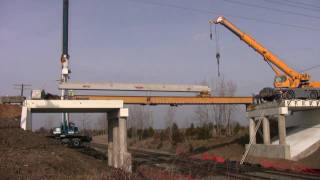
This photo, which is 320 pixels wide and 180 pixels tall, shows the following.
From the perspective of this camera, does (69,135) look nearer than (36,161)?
No

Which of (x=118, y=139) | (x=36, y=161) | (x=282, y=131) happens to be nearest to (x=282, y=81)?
(x=282, y=131)

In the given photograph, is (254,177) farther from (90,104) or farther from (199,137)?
(199,137)

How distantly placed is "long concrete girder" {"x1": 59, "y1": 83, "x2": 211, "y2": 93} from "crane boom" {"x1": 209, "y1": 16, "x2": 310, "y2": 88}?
7.09 metres

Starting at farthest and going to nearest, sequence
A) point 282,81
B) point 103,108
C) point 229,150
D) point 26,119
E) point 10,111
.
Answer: point 229,150 < point 282,81 < point 10,111 < point 103,108 < point 26,119

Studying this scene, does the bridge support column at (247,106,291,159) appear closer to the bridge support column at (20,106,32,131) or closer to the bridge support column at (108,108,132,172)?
the bridge support column at (108,108,132,172)

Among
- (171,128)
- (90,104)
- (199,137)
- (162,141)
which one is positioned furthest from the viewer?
(171,128)

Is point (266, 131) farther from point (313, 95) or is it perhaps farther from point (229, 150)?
point (229, 150)

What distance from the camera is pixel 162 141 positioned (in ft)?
221

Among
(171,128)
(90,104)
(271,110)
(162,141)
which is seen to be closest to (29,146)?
(90,104)

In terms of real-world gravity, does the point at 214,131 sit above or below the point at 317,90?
below

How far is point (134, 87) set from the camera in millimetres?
38531

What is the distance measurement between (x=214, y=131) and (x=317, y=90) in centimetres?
2954

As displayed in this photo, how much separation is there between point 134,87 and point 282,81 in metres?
14.5

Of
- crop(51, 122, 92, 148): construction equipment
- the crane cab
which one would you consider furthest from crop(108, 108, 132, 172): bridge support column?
the crane cab
